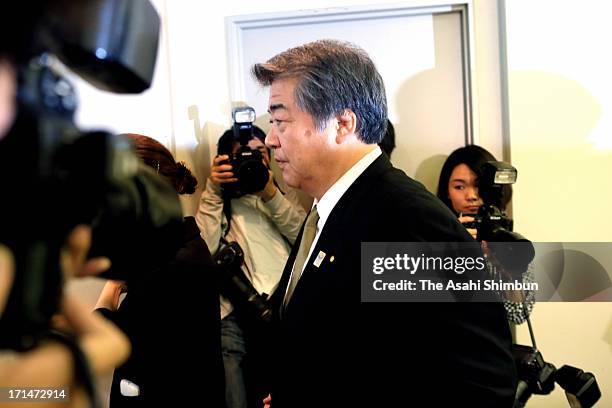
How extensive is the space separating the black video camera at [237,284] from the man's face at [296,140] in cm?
64

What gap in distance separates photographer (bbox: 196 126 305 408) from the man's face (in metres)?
0.55

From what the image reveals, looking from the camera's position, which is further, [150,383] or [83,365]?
[150,383]

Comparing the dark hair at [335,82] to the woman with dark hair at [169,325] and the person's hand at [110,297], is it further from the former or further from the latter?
the person's hand at [110,297]

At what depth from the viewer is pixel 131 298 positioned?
1.08 meters

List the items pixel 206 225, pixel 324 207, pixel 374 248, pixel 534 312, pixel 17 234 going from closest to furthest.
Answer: pixel 17 234 → pixel 374 248 → pixel 324 207 → pixel 206 225 → pixel 534 312


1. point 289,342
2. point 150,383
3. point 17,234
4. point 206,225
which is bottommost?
point 150,383

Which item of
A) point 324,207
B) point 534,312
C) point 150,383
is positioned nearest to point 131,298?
point 150,383

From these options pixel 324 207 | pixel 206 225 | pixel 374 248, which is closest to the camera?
pixel 374 248

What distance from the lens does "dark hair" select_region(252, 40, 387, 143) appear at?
3.56ft

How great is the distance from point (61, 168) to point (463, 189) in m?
1.72

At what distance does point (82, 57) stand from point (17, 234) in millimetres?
117

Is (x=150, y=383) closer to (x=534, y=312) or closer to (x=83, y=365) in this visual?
(x=83, y=365)

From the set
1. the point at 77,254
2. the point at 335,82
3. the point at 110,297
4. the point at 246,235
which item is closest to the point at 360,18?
the point at 246,235

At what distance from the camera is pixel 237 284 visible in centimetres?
174
